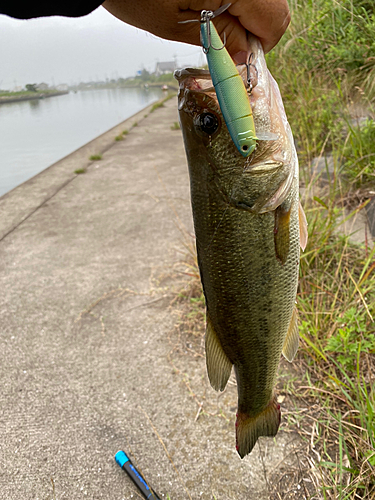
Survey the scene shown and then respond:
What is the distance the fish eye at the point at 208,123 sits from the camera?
1158 millimetres

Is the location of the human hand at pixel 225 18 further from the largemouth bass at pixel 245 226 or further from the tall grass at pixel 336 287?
the tall grass at pixel 336 287

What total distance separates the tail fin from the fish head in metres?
0.85

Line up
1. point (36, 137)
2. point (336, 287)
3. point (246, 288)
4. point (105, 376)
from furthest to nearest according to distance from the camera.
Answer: point (36, 137) < point (336, 287) < point (105, 376) < point (246, 288)

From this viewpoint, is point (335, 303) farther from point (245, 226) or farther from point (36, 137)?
point (36, 137)

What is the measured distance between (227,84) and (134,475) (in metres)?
1.91

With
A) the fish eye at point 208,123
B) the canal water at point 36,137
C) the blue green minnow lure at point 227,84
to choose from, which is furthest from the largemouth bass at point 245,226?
the canal water at point 36,137

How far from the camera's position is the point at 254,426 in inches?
58.1

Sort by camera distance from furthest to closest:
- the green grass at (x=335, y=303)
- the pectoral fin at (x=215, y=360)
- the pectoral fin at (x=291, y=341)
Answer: the green grass at (x=335, y=303), the pectoral fin at (x=291, y=341), the pectoral fin at (x=215, y=360)

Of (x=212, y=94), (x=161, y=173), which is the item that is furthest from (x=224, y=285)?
(x=161, y=173)

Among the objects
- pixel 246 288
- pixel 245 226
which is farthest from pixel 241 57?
pixel 246 288

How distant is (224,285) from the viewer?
4.24 ft

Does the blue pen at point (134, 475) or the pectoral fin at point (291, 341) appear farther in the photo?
the blue pen at point (134, 475)

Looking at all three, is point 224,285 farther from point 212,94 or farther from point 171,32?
point 171,32

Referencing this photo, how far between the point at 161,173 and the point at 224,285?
5733 mm
